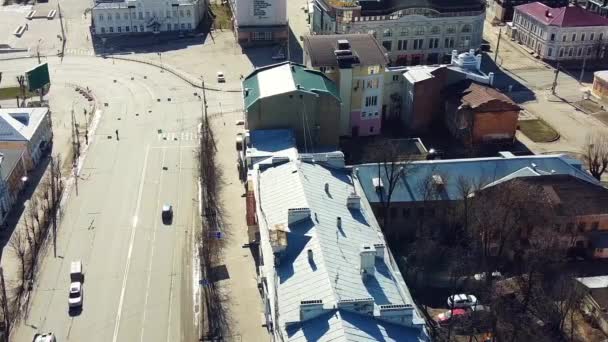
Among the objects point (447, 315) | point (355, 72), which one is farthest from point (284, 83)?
point (447, 315)

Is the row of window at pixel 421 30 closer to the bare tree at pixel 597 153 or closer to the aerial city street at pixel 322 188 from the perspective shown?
the aerial city street at pixel 322 188

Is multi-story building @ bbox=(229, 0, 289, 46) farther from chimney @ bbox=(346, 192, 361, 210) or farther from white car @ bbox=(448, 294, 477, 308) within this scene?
white car @ bbox=(448, 294, 477, 308)

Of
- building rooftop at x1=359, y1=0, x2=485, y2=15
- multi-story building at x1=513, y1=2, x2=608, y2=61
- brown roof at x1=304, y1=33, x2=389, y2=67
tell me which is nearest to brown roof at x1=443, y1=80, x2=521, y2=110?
brown roof at x1=304, y1=33, x2=389, y2=67

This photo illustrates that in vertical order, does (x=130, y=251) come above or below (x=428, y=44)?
below

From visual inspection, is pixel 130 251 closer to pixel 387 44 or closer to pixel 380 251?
pixel 380 251

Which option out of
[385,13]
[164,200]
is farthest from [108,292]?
[385,13]

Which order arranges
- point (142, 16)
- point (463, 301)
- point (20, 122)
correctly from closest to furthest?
1. point (463, 301)
2. point (20, 122)
3. point (142, 16)
